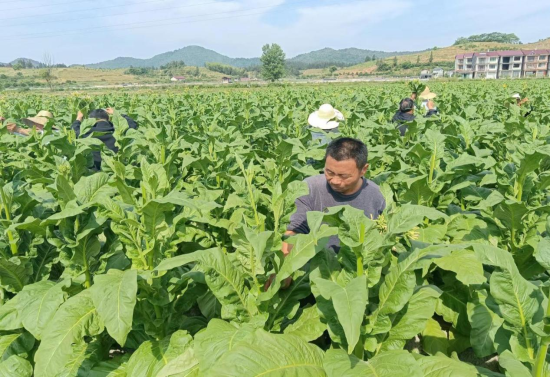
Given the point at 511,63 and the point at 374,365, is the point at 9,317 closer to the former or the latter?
the point at 374,365

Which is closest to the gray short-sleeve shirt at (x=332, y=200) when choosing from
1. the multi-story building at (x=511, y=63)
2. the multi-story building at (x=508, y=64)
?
the multi-story building at (x=508, y=64)

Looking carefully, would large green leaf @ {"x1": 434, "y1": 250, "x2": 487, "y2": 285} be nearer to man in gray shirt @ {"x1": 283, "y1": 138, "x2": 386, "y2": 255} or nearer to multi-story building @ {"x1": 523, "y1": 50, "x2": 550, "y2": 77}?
man in gray shirt @ {"x1": 283, "y1": 138, "x2": 386, "y2": 255}

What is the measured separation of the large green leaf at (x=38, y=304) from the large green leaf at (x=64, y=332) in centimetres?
34

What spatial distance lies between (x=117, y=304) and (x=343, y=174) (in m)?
2.10

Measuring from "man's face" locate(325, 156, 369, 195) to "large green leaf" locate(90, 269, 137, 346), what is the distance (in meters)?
1.92

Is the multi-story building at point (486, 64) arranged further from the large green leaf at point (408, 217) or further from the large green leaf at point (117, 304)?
the large green leaf at point (117, 304)

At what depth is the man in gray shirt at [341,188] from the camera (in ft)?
11.4

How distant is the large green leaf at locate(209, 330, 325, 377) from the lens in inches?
77.2

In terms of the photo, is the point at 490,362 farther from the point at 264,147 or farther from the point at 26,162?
the point at 26,162

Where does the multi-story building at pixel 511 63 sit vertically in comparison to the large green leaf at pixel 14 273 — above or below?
above

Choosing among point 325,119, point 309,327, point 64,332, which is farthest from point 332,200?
point 325,119

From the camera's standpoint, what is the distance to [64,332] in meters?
2.41

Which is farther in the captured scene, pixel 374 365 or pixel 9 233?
pixel 9 233

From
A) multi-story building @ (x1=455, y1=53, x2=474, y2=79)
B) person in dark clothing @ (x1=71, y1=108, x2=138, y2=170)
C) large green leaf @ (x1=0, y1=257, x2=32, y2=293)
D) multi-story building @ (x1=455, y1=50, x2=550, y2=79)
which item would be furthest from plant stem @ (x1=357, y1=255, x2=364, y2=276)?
multi-story building @ (x1=455, y1=53, x2=474, y2=79)
